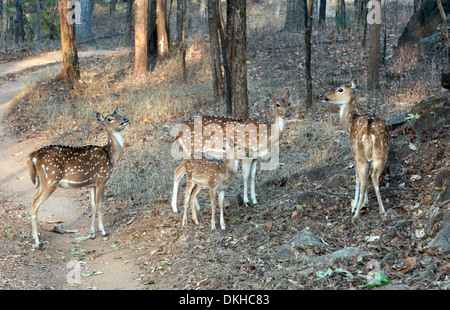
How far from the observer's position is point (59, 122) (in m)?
18.5

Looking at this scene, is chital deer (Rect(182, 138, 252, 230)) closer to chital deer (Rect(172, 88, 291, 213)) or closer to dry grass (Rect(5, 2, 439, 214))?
chital deer (Rect(172, 88, 291, 213))

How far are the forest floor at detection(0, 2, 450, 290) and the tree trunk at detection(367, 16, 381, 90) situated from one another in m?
1.62

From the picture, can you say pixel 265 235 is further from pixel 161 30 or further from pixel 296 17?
pixel 296 17

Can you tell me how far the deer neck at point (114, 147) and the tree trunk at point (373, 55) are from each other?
888 centimetres

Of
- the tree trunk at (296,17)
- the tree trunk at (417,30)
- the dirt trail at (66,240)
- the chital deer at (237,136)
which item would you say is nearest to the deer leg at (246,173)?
the chital deer at (237,136)

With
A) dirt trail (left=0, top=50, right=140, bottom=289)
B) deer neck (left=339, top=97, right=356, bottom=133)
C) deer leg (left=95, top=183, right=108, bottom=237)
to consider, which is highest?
deer neck (left=339, top=97, right=356, bottom=133)

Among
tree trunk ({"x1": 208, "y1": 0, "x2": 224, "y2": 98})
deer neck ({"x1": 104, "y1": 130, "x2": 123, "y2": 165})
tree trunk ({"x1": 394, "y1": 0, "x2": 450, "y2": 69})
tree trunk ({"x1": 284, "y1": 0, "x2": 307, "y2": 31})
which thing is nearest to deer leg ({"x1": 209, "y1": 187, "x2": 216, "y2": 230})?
deer neck ({"x1": 104, "y1": 130, "x2": 123, "y2": 165})

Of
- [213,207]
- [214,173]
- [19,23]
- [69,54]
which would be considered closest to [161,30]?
[69,54]

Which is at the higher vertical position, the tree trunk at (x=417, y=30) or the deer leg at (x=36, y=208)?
the tree trunk at (x=417, y=30)

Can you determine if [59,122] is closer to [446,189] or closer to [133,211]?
[133,211]

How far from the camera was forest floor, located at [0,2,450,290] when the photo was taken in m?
7.81

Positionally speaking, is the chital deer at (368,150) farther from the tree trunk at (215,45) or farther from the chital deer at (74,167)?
the tree trunk at (215,45)

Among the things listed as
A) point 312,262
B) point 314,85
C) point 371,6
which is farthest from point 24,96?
point 312,262

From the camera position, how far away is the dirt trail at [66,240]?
8.81m
